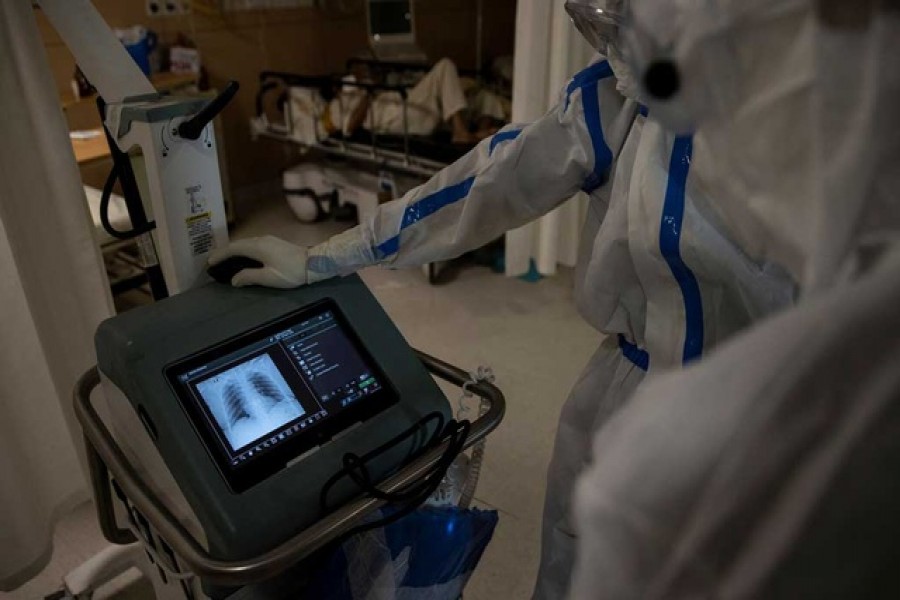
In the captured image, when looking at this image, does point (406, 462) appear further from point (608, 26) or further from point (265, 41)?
point (265, 41)

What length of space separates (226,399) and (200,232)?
0.31 metres

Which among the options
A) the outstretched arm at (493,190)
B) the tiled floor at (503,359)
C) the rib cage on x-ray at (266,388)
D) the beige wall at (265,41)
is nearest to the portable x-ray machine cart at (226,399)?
the rib cage on x-ray at (266,388)

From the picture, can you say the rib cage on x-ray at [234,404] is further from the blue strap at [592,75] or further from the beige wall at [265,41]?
the beige wall at [265,41]

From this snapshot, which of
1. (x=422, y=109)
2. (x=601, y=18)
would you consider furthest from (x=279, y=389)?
(x=422, y=109)

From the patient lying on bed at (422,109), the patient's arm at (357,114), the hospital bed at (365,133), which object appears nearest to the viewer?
the hospital bed at (365,133)

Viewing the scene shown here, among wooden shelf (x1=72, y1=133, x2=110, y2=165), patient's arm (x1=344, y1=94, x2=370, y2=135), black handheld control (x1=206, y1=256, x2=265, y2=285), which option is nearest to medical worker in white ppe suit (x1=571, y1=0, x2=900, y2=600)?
black handheld control (x1=206, y1=256, x2=265, y2=285)

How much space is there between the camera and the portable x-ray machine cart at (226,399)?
2.69ft

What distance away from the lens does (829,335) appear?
0.37 m

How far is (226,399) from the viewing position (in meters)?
0.87

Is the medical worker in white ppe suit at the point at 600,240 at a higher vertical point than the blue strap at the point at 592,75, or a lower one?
lower

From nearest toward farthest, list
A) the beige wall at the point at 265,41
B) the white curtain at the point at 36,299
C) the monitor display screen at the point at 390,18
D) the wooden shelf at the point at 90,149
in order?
1. the white curtain at the point at 36,299
2. the wooden shelf at the point at 90,149
3. the monitor display screen at the point at 390,18
4. the beige wall at the point at 265,41

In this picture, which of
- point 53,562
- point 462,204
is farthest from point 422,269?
point 462,204

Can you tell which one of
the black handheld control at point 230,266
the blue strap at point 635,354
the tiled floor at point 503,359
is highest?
the black handheld control at point 230,266

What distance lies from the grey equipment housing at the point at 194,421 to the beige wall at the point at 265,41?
9.29 ft
